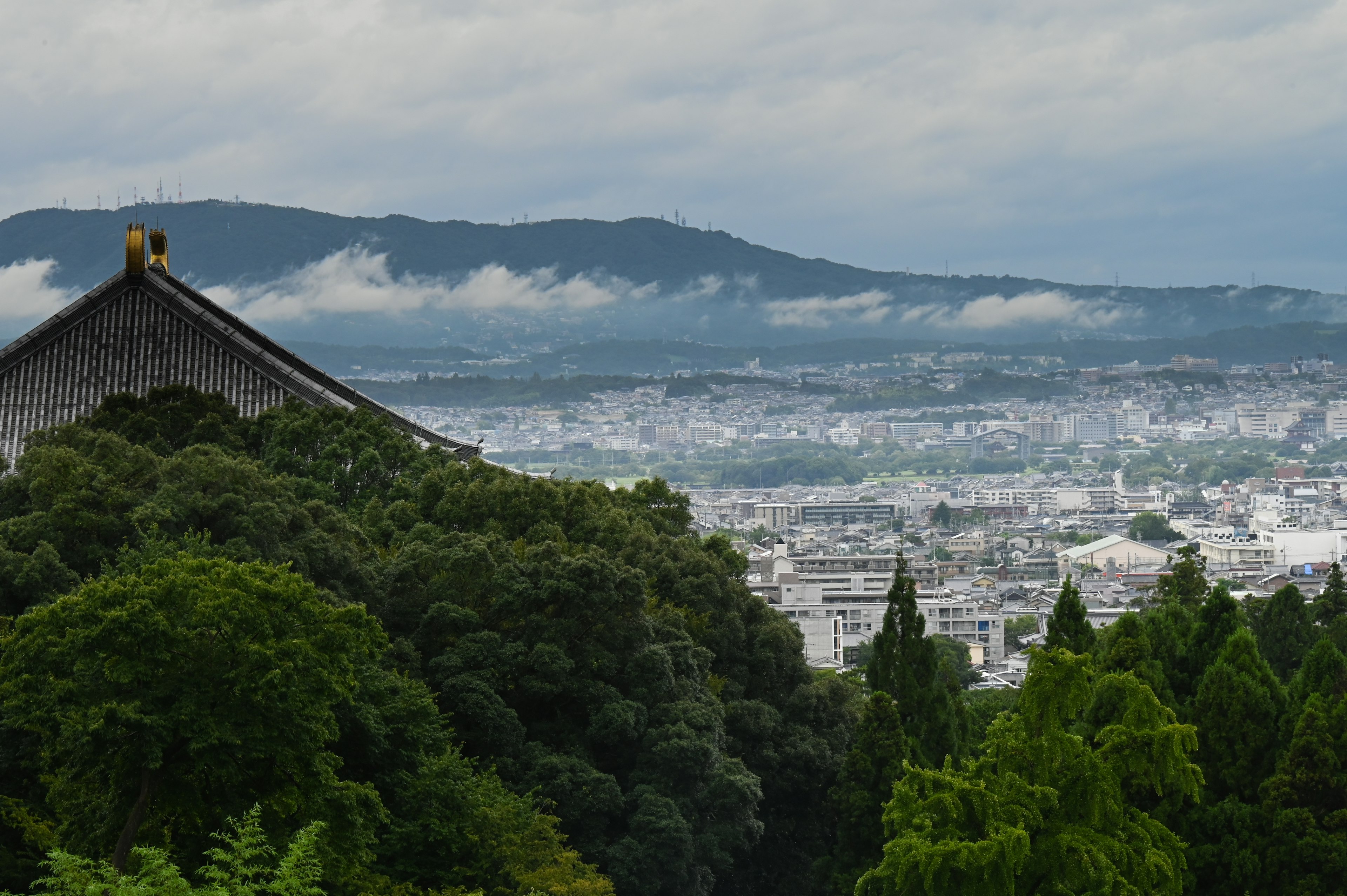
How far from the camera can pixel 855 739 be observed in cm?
2297

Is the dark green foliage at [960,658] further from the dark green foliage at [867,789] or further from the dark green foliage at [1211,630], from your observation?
the dark green foliage at [1211,630]

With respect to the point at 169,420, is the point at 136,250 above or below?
above

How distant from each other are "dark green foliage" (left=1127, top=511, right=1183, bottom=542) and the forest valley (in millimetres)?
109796

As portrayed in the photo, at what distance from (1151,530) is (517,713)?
4857 inches

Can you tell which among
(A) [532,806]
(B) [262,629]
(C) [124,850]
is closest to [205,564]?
(B) [262,629]

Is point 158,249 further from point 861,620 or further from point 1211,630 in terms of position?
point 861,620

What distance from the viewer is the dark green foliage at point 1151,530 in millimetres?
134375

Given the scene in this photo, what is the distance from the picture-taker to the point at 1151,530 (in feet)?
443

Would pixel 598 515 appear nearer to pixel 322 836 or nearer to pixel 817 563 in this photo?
pixel 322 836

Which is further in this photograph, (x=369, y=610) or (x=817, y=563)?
(x=817, y=563)

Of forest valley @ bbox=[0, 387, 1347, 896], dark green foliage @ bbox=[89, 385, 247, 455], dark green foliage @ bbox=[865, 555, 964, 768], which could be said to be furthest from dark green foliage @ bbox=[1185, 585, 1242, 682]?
dark green foliage @ bbox=[89, 385, 247, 455]

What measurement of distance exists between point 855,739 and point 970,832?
947cm

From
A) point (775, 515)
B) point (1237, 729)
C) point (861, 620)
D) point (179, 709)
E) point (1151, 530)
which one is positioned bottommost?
point (775, 515)

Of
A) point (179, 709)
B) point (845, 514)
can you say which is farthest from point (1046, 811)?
point (845, 514)
